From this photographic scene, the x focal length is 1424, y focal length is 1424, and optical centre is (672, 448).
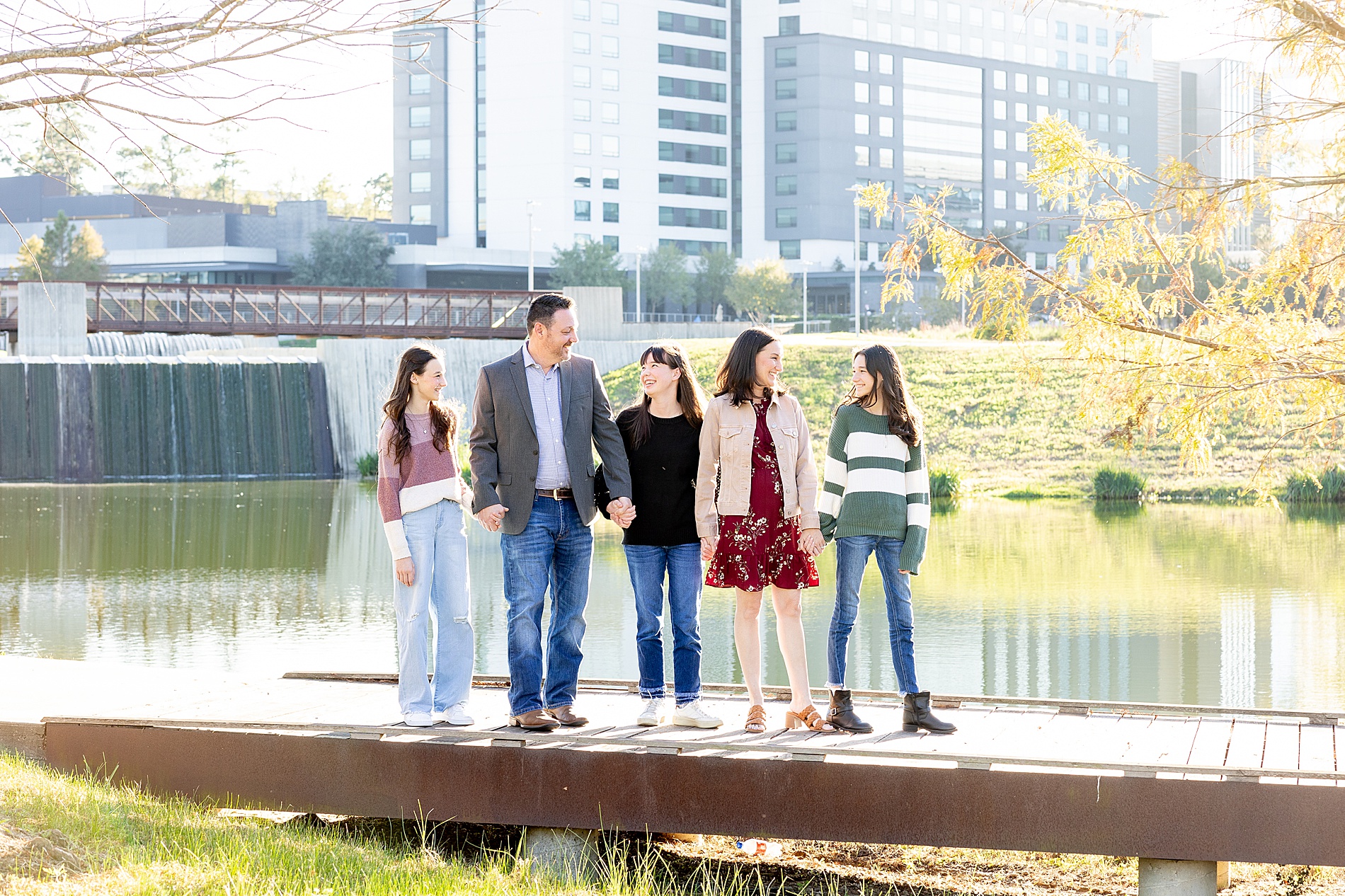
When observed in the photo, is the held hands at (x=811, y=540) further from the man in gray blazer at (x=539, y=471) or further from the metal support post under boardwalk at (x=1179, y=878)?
the metal support post under boardwalk at (x=1179, y=878)

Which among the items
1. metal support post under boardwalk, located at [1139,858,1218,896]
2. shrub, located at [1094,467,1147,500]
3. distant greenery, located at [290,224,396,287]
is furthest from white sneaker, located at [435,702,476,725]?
distant greenery, located at [290,224,396,287]

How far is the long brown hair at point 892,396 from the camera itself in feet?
18.3

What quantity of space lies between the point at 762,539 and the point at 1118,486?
20505 mm

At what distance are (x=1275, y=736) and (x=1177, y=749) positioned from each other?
503 mm

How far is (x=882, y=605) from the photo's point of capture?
46.2ft

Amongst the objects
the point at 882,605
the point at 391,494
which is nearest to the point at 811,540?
the point at 391,494

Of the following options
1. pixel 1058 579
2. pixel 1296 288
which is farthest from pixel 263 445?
pixel 1296 288

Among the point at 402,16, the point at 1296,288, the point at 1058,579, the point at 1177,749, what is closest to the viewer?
the point at 402,16

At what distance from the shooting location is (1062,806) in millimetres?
4801

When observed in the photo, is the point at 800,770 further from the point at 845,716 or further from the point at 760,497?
the point at 760,497

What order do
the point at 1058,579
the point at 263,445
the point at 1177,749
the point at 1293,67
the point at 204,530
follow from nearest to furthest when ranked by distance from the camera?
the point at 1177,749, the point at 1293,67, the point at 1058,579, the point at 204,530, the point at 263,445

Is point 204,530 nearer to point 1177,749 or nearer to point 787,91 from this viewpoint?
point 1177,749

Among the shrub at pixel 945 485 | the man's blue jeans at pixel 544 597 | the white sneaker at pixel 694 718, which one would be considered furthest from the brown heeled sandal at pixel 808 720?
the shrub at pixel 945 485

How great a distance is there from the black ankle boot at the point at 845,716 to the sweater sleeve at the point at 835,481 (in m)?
0.62
